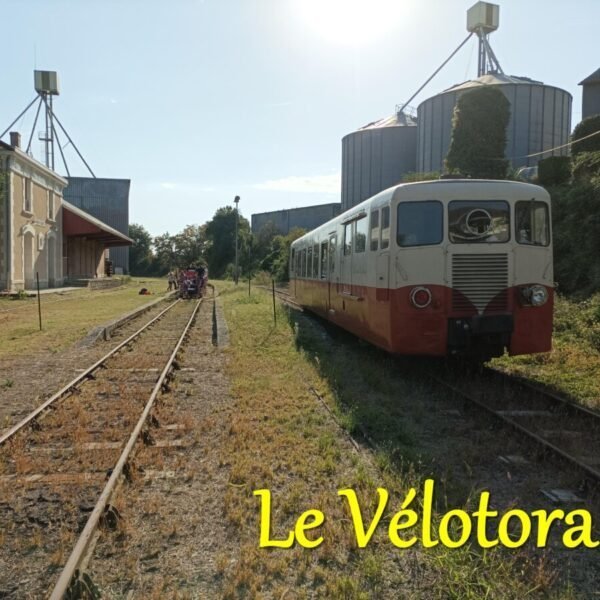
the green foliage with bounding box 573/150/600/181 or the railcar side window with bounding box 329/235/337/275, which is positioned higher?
the green foliage with bounding box 573/150/600/181

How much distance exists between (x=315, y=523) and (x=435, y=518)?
87 cm

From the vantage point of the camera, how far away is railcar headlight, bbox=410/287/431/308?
26.3ft

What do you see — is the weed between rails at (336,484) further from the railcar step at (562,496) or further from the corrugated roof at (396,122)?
the corrugated roof at (396,122)

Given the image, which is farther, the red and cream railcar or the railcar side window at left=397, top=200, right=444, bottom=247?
the railcar side window at left=397, top=200, right=444, bottom=247

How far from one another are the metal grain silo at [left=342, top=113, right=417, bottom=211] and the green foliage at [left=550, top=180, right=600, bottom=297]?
135 ft

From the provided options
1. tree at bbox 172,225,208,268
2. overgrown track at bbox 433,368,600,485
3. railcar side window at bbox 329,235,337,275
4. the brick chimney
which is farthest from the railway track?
tree at bbox 172,225,208,268

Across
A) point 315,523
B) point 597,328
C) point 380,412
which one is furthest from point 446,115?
point 315,523

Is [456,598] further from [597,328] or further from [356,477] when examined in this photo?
[597,328]

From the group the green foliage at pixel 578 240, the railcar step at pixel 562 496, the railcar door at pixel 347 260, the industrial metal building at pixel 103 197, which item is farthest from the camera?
the industrial metal building at pixel 103 197

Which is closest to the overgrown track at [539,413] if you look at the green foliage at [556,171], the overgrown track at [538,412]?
the overgrown track at [538,412]

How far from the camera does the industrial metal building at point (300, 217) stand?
7644 cm

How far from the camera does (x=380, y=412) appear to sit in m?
7.18

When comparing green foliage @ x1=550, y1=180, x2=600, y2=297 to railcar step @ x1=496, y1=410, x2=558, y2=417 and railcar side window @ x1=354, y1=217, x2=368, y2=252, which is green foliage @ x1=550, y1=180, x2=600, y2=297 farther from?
railcar step @ x1=496, y1=410, x2=558, y2=417

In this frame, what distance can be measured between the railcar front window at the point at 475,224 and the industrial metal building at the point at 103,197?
59.7 m
